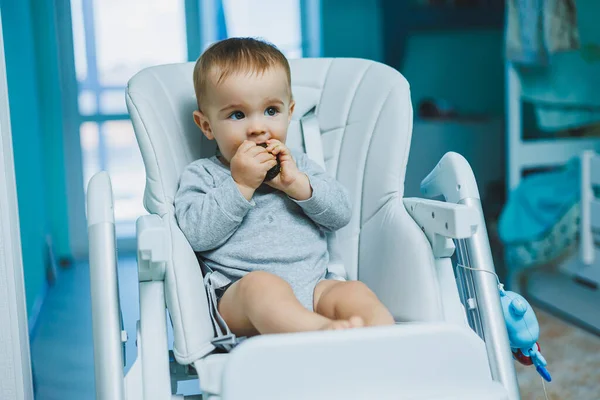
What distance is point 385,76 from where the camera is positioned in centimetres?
132

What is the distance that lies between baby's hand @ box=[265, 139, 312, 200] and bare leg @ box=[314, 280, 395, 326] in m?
0.16

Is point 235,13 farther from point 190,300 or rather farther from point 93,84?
point 190,300

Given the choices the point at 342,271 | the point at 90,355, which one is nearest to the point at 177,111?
the point at 342,271

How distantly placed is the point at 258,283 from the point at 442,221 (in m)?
0.28

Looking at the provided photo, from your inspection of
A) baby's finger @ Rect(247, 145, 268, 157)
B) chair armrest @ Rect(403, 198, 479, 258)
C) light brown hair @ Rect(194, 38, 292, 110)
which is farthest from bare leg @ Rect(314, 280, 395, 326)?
light brown hair @ Rect(194, 38, 292, 110)

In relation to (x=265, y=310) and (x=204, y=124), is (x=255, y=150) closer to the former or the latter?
(x=204, y=124)

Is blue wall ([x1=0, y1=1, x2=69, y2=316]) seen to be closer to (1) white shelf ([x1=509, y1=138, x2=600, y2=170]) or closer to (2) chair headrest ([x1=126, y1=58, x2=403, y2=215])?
(2) chair headrest ([x1=126, y1=58, x2=403, y2=215])

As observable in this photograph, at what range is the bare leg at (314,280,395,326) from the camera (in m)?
0.99

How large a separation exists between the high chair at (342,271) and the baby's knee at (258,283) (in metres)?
0.07

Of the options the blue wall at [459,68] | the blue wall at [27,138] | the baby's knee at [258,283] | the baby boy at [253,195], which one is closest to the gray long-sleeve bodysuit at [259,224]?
the baby boy at [253,195]

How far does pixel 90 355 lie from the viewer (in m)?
2.12

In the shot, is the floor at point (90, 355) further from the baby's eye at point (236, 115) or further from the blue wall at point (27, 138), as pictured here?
the baby's eye at point (236, 115)

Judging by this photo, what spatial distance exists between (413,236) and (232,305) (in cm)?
30

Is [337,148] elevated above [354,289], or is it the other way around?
[337,148]
